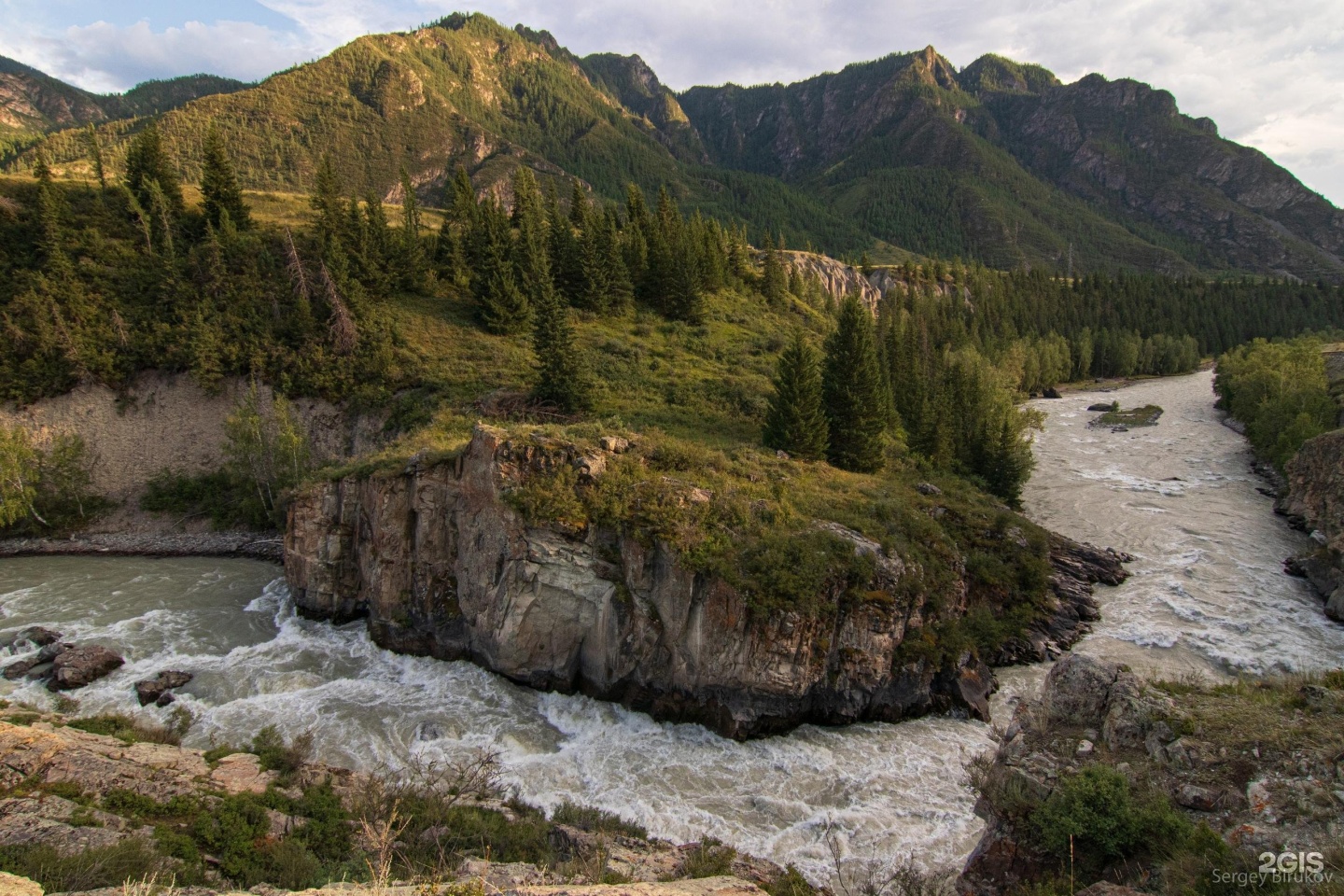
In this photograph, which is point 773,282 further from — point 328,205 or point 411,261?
point 328,205

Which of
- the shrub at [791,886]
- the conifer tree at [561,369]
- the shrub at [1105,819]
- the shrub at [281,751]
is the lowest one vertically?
the shrub at [281,751]

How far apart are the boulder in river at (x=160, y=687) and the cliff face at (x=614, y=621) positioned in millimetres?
6714

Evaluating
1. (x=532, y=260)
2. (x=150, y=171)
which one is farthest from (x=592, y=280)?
(x=150, y=171)

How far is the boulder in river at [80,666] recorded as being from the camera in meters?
21.5

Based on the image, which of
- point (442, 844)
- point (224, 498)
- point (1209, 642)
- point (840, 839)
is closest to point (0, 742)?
point (442, 844)

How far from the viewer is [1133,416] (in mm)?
67750

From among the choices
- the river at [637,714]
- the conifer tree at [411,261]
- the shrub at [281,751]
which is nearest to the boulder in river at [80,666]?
the river at [637,714]

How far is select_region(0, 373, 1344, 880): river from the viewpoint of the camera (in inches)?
674

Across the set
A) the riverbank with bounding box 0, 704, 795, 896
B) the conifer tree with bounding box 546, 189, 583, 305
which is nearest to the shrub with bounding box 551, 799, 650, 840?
the riverbank with bounding box 0, 704, 795, 896

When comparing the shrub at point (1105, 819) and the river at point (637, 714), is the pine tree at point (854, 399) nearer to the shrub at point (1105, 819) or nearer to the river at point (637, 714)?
the river at point (637, 714)

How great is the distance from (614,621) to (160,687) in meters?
16.8

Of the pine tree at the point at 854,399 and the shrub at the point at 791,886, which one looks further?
the pine tree at the point at 854,399

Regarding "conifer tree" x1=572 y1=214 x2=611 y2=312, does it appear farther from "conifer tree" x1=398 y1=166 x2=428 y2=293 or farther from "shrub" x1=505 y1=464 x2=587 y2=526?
"shrub" x1=505 y1=464 x2=587 y2=526

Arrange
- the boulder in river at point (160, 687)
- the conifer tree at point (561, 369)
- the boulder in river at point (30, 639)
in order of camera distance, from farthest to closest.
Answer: the conifer tree at point (561, 369) < the boulder in river at point (30, 639) < the boulder in river at point (160, 687)
